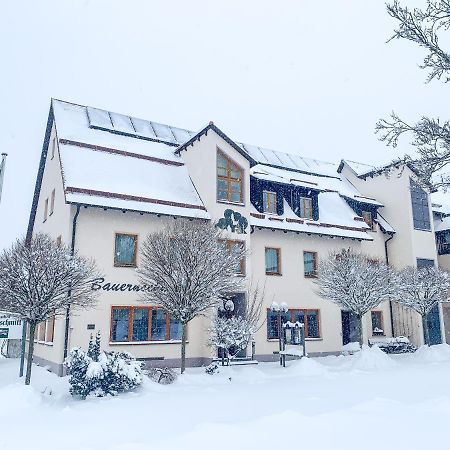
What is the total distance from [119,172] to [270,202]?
859 centimetres

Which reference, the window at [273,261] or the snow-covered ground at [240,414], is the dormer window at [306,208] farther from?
the snow-covered ground at [240,414]

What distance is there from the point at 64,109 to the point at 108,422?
63.0 feet

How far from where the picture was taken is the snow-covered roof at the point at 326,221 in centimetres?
2362

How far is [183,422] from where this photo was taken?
9594mm

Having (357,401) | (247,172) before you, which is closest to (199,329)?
(247,172)

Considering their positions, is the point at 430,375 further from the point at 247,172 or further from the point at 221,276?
the point at 247,172

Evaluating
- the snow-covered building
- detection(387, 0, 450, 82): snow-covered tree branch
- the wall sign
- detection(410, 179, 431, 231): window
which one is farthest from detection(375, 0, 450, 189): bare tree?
detection(410, 179, 431, 231): window

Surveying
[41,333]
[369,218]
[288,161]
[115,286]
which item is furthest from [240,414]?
[288,161]

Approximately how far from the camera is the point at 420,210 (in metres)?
29.2

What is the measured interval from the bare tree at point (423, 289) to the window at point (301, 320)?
4.60 metres

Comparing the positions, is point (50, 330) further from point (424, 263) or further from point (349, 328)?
point (424, 263)

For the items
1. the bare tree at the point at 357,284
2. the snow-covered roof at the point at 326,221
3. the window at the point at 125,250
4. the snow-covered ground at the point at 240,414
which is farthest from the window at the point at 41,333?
the bare tree at the point at 357,284

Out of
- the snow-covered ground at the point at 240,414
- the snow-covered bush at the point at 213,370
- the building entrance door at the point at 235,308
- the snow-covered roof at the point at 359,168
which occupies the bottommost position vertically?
the snow-covered ground at the point at 240,414

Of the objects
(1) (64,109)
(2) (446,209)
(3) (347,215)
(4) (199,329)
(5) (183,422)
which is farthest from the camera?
(2) (446,209)
